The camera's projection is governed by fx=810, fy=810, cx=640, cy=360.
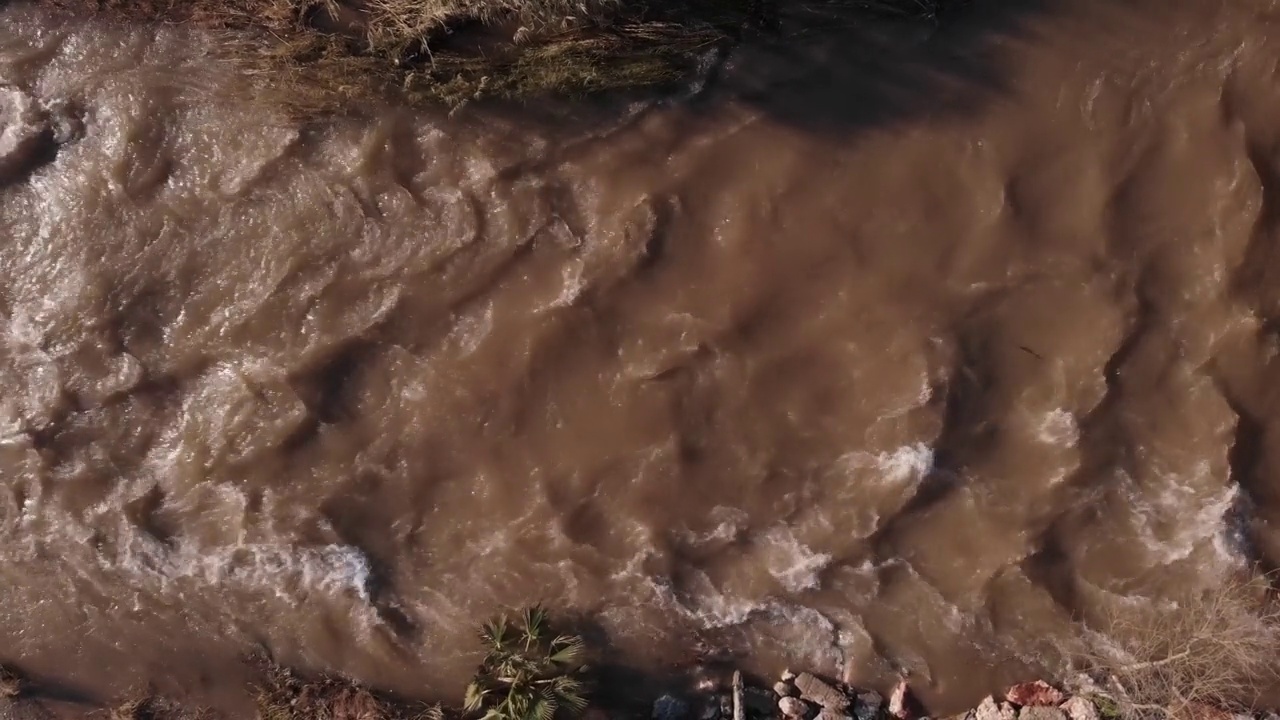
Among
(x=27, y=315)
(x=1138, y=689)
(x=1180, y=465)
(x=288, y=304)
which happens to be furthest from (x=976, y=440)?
(x=27, y=315)

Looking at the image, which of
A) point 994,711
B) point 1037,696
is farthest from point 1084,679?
point 994,711

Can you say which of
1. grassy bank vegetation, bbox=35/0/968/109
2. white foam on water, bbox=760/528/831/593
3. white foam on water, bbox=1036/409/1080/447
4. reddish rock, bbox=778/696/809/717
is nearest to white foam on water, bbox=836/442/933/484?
white foam on water, bbox=760/528/831/593

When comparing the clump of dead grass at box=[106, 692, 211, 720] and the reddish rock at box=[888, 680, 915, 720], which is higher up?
the clump of dead grass at box=[106, 692, 211, 720]

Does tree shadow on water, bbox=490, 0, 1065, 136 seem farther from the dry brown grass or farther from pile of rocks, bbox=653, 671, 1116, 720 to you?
pile of rocks, bbox=653, 671, 1116, 720

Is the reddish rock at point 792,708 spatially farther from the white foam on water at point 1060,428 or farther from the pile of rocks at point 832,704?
the white foam on water at point 1060,428

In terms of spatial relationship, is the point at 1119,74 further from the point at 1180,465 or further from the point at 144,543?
the point at 144,543

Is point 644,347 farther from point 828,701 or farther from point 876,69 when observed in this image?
point 828,701
